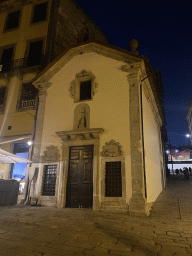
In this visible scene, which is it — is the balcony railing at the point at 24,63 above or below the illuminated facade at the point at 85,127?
above

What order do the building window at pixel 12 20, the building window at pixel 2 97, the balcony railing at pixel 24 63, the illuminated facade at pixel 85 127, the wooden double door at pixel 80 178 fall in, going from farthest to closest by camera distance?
the building window at pixel 12 20 → the balcony railing at pixel 24 63 → the building window at pixel 2 97 → the wooden double door at pixel 80 178 → the illuminated facade at pixel 85 127

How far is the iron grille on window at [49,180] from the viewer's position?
31.4ft

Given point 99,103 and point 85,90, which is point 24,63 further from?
point 99,103

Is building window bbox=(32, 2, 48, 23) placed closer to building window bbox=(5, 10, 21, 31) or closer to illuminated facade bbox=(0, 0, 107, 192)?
illuminated facade bbox=(0, 0, 107, 192)

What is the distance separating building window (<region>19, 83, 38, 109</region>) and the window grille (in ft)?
25.3

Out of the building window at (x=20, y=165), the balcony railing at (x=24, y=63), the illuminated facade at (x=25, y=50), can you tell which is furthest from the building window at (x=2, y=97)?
the building window at (x=20, y=165)

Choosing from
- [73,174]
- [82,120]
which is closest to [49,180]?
[73,174]

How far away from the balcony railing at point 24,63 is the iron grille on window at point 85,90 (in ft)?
16.0

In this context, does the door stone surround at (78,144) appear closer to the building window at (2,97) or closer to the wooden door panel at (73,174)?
the wooden door panel at (73,174)

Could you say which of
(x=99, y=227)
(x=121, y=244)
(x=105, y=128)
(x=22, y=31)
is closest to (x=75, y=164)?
(x=105, y=128)

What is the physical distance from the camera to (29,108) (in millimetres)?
12609

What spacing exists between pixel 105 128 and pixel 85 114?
155 cm

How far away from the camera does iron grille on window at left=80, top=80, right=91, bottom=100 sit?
10.7 metres

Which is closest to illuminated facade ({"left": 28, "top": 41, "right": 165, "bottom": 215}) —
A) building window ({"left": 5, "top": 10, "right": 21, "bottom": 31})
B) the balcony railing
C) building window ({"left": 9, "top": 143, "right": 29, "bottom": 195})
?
building window ({"left": 9, "top": 143, "right": 29, "bottom": 195})
